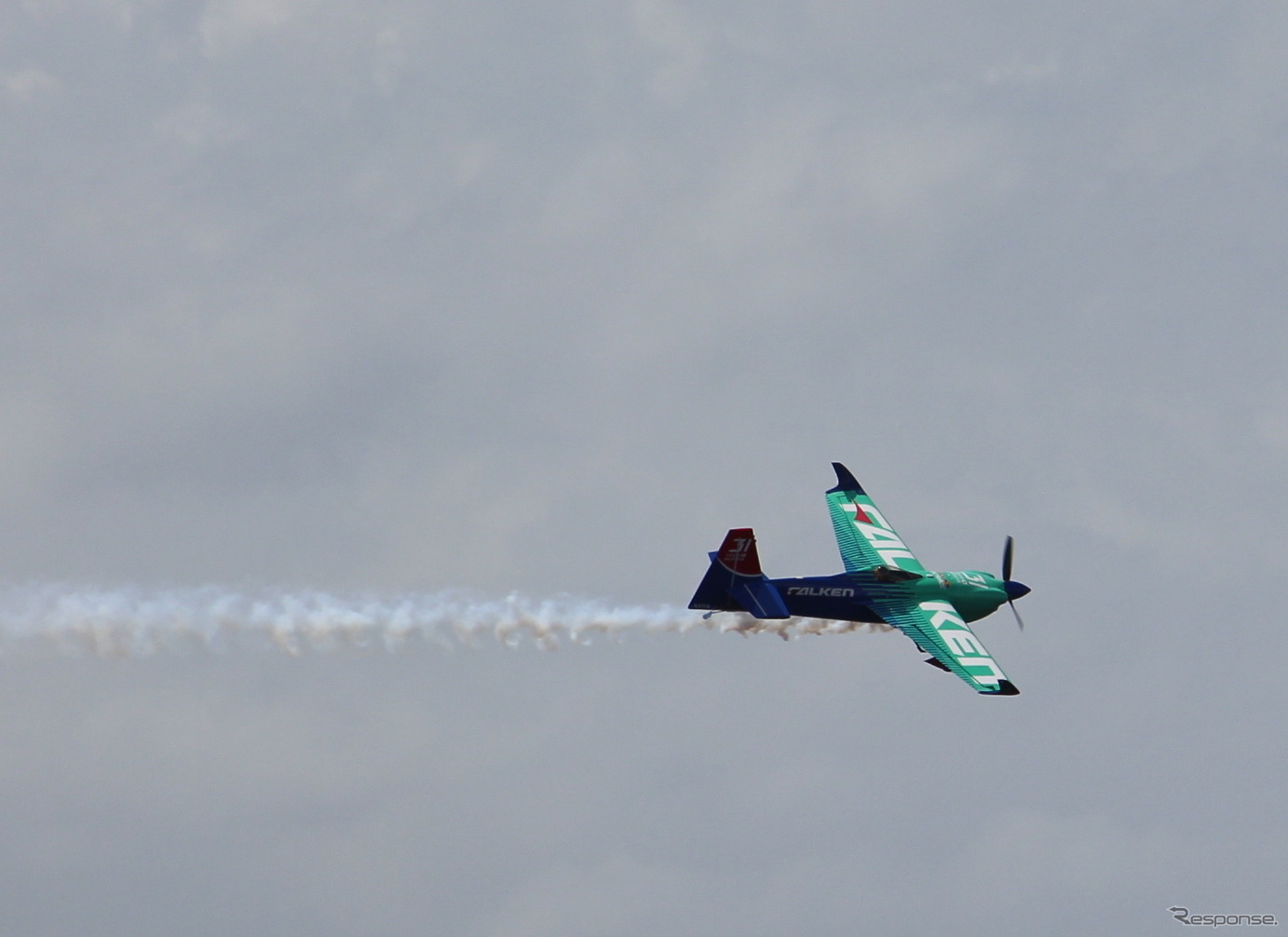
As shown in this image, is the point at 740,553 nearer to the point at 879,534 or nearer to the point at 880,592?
the point at 880,592

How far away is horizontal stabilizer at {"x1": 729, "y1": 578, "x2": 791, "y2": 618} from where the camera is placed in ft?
205

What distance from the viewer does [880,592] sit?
214 ft

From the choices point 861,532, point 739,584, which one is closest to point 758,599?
point 739,584

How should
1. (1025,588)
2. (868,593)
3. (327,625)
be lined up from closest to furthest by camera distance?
1. (327,625)
2. (868,593)
3. (1025,588)

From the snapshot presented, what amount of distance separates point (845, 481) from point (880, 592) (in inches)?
401

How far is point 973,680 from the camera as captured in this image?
2414 inches

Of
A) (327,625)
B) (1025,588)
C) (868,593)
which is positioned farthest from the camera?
(1025,588)

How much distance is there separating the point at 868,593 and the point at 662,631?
766cm

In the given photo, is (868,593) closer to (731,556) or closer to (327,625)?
(731,556)

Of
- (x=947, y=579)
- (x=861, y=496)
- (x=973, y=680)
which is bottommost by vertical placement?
(x=973, y=680)

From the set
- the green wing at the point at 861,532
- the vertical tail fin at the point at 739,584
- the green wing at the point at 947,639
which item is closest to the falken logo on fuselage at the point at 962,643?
the green wing at the point at 947,639

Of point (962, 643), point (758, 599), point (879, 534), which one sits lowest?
point (962, 643)

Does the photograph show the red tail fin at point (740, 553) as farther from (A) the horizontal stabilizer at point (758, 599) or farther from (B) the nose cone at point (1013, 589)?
(B) the nose cone at point (1013, 589)

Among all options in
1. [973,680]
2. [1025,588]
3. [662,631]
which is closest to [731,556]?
[662,631]
